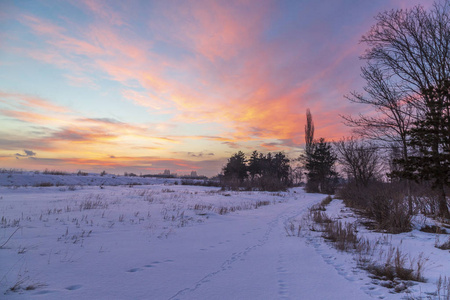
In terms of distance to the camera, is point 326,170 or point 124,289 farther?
point 326,170

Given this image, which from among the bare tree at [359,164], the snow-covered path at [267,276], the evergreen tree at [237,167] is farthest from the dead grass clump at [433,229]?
the evergreen tree at [237,167]

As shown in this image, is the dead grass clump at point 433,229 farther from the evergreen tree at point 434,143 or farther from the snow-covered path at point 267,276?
the snow-covered path at point 267,276

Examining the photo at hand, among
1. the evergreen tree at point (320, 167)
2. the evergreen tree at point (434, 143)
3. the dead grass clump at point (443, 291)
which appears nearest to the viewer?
the dead grass clump at point (443, 291)

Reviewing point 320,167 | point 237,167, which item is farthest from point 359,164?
point 237,167

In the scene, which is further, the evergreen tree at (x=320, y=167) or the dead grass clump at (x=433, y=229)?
the evergreen tree at (x=320, y=167)

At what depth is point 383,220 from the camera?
8.41m

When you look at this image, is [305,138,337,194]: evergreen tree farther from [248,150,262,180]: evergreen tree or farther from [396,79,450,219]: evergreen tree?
[396,79,450,219]: evergreen tree

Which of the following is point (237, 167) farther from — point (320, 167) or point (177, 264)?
point (177, 264)

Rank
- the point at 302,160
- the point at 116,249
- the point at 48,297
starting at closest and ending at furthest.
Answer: the point at 48,297, the point at 116,249, the point at 302,160

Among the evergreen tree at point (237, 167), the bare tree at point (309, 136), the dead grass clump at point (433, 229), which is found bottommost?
the dead grass clump at point (433, 229)

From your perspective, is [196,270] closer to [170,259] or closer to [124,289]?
[170,259]

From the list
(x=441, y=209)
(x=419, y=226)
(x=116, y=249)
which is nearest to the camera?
(x=116, y=249)

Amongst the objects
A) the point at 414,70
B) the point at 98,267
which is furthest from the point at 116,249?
the point at 414,70

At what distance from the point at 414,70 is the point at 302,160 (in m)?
46.6
